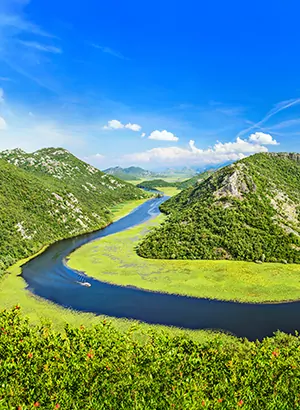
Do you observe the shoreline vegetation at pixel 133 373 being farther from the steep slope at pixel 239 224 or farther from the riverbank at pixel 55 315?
the steep slope at pixel 239 224

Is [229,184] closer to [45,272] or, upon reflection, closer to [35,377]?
[45,272]

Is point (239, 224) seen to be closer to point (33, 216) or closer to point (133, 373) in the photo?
Result: point (133, 373)

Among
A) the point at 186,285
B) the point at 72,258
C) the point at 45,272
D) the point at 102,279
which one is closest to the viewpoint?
the point at 186,285

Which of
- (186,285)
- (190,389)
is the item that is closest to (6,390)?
(190,389)

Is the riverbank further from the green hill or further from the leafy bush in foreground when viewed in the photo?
the green hill

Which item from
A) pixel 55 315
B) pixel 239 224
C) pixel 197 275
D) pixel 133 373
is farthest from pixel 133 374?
pixel 239 224

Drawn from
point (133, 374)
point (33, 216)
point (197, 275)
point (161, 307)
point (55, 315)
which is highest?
point (33, 216)
